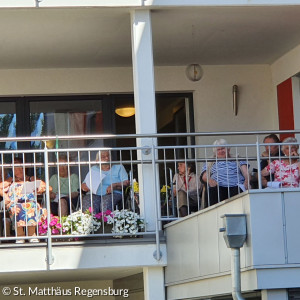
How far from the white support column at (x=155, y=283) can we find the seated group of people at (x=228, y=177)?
0.71 meters

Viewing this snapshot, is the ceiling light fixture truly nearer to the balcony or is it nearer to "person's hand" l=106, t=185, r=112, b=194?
the balcony

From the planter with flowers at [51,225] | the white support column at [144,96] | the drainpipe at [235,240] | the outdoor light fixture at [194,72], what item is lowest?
the drainpipe at [235,240]

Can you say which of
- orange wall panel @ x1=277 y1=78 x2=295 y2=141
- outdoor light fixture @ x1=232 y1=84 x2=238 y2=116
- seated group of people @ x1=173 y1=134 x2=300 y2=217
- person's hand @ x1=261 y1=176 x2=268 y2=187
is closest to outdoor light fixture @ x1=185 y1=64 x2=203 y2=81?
outdoor light fixture @ x1=232 y1=84 x2=238 y2=116

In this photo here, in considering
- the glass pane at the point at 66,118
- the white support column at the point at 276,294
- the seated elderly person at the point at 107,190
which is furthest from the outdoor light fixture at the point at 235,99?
the white support column at the point at 276,294

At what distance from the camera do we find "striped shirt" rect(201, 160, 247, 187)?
9.07 m

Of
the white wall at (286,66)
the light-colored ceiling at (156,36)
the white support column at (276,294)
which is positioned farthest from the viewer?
the white wall at (286,66)

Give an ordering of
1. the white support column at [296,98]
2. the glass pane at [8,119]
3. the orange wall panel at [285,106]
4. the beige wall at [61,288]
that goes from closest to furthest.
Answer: the white support column at [296,98], the orange wall panel at [285,106], the beige wall at [61,288], the glass pane at [8,119]

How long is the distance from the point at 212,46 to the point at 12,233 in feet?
13.3

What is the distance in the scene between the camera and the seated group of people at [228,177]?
8883mm

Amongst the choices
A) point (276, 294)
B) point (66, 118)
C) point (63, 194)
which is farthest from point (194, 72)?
point (276, 294)

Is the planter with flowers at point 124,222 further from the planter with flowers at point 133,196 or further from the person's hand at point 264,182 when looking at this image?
the person's hand at point 264,182

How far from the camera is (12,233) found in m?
9.56

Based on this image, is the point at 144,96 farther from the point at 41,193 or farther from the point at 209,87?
the point at 209,87

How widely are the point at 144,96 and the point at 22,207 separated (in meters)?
1.87
